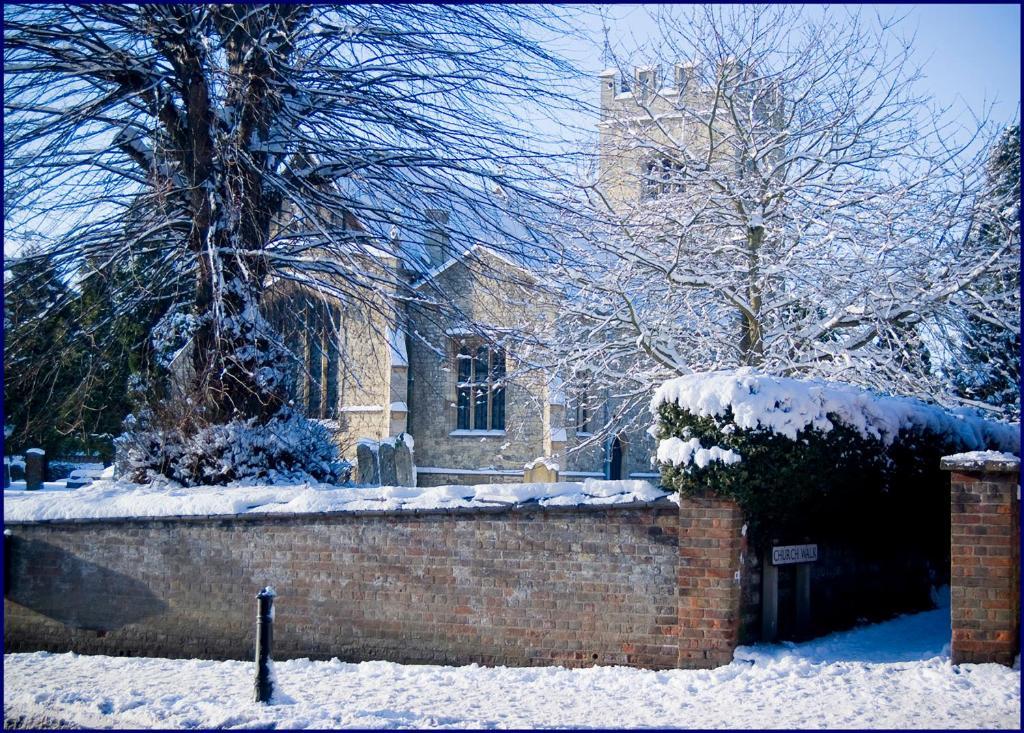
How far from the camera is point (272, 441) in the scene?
12.7 meters

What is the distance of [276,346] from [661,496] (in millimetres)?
6361

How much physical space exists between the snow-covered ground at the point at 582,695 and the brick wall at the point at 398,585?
0.36 meters

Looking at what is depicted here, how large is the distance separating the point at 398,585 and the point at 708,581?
3.12m

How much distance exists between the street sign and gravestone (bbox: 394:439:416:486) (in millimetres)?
13228

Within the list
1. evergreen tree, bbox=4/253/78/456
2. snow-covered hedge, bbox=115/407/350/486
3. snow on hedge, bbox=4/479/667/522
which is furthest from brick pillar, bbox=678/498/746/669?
evergreen tree, bbox=4/253/78/456

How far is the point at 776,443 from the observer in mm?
8680

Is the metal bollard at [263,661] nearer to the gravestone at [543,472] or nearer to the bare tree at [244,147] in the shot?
the bare tree at [244,147]

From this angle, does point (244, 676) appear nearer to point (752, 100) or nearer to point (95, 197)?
point (95, 197)

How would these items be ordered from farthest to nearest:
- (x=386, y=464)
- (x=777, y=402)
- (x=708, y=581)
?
(x=386, y=464), (x=777, y=402), (x=708, y=581)

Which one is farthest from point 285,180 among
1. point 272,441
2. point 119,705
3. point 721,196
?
point 119,705

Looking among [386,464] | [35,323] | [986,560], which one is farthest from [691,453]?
[386,464]

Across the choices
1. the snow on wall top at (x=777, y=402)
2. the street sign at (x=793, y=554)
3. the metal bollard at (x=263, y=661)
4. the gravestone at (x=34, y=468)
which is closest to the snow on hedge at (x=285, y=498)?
the snow on wall top at (x=777, y=402)

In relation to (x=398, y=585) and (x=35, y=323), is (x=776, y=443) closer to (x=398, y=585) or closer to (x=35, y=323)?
(x=398, y=585)

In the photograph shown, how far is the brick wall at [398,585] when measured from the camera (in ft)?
29.3
